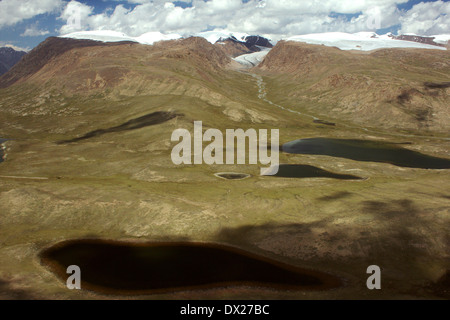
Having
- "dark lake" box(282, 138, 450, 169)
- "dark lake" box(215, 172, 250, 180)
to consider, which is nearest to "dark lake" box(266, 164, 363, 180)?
"dark lake" box(215, 172, 250, 180)

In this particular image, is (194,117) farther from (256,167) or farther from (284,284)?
(284,284)

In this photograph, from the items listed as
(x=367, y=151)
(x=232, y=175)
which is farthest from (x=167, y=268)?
(x=367, y=151)

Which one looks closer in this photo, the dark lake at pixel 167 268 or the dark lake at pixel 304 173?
the dark lake at pixel 167 268

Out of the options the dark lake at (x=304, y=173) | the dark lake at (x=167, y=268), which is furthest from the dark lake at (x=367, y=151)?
the dark lake at (x=167, y=268)

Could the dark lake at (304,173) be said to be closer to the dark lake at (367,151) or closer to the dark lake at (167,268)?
the dark lake at (367,151)

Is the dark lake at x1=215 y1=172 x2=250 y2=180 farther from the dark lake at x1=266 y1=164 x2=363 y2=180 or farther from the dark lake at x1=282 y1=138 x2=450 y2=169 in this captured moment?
the dark lake at x1=282 y1=138 x2=450 y2=169

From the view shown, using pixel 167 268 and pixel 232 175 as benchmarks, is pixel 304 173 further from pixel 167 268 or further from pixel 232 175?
pixel 167 268
